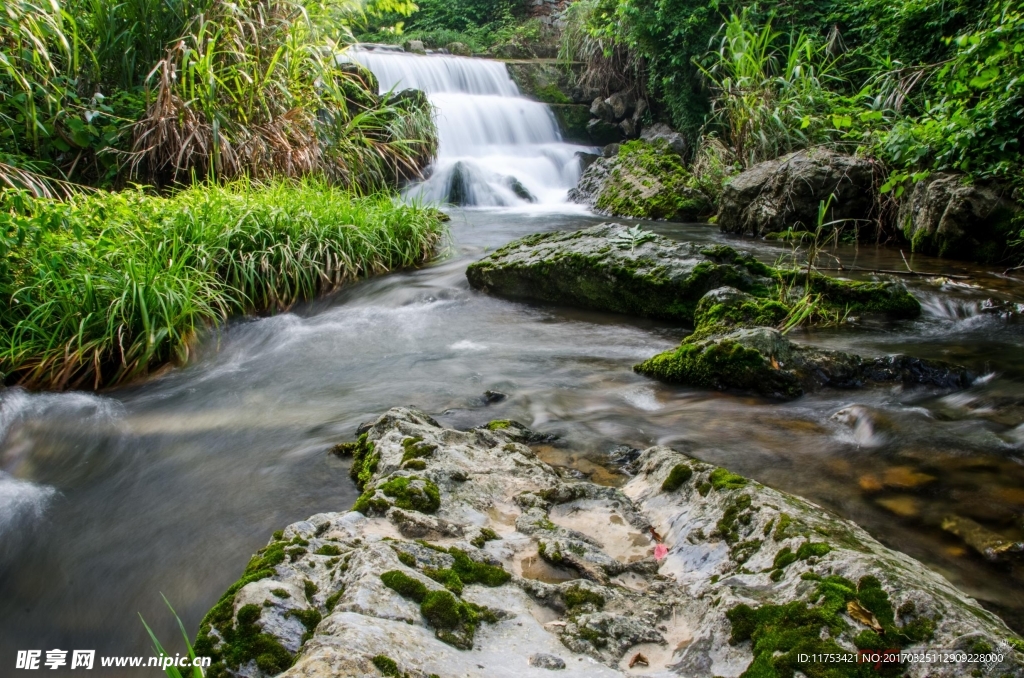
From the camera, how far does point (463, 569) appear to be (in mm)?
1686

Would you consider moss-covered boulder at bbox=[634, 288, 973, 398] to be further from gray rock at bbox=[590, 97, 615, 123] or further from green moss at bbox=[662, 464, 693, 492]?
gray rock at bbox=[590, 97, 615, 123]

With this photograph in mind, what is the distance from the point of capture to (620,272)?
516 cm

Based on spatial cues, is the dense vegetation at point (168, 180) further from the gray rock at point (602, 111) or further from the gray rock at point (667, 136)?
the gray rock at point (602, 111)

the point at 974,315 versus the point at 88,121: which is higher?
the point at 88,121

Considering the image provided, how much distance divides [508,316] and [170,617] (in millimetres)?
3571

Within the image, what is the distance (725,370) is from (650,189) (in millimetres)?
6951

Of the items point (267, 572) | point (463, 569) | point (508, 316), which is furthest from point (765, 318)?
point (267, 572)

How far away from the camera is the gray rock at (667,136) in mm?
12703

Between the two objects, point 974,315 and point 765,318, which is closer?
point 765,318

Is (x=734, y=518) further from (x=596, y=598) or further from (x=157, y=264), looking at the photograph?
(x=157, y=264)

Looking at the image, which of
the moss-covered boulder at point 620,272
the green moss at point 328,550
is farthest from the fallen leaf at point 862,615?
the moss-covered boulder at point 620,272

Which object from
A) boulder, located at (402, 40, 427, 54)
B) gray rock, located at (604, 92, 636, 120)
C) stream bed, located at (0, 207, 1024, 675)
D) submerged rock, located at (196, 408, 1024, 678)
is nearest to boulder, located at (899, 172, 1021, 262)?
stream bed, located at (0, 207, 1024, 675)

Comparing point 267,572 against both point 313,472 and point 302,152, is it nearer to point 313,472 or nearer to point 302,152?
point 313,472

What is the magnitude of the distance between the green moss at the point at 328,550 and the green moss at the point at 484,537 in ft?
1.20
